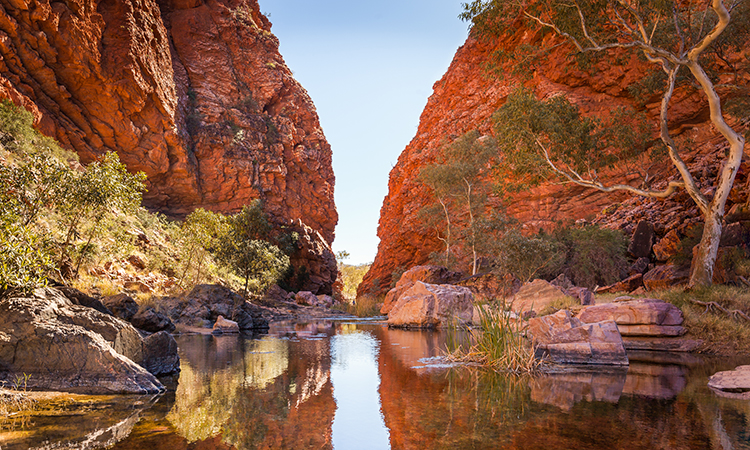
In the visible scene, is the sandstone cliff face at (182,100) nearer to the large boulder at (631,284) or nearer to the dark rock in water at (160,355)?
the dark rock in water at (160,355)

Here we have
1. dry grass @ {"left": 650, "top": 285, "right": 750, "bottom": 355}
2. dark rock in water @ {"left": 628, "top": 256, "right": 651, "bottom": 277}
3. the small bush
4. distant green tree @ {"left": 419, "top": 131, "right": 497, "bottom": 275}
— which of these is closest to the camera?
dry grass @ {"left": 650, "top": 285, "right": 750, "bottom": 355}

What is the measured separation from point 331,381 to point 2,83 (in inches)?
1344

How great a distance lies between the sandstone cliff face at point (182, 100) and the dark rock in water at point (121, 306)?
27553 mm

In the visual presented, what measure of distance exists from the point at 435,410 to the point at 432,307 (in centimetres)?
1107

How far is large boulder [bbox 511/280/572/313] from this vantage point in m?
13.7

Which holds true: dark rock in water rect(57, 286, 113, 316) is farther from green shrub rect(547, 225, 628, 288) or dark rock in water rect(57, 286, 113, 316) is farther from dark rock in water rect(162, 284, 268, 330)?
green shrub rect(547, 225, 628, 288)

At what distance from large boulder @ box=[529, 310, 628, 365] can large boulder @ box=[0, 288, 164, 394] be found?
5.56 meters

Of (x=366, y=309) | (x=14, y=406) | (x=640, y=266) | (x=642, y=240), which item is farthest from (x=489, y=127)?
(x=14, y=406)

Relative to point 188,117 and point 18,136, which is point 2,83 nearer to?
point 18,136

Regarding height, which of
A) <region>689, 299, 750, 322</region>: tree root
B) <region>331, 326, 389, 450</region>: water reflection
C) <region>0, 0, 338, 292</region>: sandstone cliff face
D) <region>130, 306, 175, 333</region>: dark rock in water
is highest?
<region>0, 0, 338, 292</region>: sandstone cliff face

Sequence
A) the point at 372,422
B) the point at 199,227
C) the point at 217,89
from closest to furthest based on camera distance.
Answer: the point at 372,422, the point at 199,227, the point at 217,89

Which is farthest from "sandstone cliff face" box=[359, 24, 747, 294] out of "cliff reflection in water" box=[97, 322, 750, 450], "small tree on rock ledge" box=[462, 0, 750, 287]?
"cliff reflection in water" box=[97, 322, 750, 450]

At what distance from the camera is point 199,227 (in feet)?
69.5

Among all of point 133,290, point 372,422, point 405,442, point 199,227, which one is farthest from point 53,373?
point 199,227
